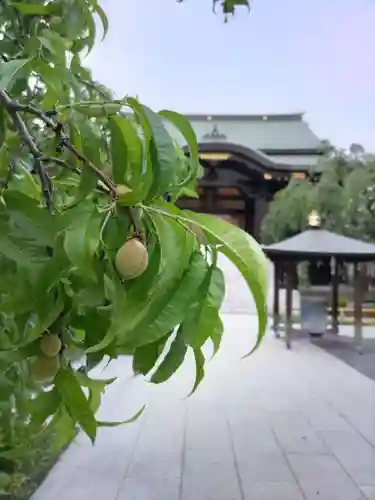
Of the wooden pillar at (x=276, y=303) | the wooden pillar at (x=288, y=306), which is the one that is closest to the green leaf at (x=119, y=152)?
the wooden pillar at (x=288, y=306)

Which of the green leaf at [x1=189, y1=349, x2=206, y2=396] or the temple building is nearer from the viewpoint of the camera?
the green leaf at [x1=189, y1=349, x2=206, y2=396]

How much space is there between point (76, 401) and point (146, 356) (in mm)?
38

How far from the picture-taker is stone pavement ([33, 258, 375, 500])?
5.36 ft

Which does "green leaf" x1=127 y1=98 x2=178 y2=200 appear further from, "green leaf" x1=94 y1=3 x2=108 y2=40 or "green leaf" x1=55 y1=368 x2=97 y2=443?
"green leaf" x1=94 y1=3 x2=108 y2=40

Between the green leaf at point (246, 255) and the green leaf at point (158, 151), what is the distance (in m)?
0.02

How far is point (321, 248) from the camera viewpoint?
3.81 m

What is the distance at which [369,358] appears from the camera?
3572 millimetres

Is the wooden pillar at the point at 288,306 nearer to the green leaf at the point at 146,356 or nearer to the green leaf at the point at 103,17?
the green leaf at the point at 103,17

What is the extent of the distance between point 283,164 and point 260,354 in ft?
9.76

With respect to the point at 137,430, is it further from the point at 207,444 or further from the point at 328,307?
the point at 328,307

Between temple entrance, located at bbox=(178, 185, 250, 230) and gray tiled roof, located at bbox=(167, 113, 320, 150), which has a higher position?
gray tiled roof, located at bbox=(167, 113, 320, 150)

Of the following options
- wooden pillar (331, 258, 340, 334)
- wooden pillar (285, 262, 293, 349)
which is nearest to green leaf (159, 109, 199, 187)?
wooden pillar (285, 262, 293, 349)

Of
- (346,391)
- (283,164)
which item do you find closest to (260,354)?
(346,391)

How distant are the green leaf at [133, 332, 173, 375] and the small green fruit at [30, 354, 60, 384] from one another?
0.04 meters
